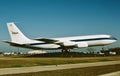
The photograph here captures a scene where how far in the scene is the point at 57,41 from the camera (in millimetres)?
85875

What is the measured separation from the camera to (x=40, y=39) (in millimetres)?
83188

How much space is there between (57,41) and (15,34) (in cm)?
1392

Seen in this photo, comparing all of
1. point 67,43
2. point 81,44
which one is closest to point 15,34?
point 67,43

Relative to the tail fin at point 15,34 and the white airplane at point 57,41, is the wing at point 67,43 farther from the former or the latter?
the tail fin at point 15,34

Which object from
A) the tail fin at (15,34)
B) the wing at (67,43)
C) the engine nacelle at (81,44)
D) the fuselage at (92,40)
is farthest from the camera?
the tail fin at (15,34)

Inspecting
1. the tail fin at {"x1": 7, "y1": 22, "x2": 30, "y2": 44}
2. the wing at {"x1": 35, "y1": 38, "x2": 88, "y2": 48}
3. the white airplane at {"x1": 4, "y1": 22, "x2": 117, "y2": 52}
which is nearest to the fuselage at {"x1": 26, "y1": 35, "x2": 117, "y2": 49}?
the white airplane at {"x1": 4, "y1": 22, "x2": 117, "y2": 52}

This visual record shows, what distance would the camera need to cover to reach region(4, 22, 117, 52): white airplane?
81.6 metres

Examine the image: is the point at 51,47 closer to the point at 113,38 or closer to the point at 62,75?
the point at 113,38

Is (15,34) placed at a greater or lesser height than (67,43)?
greater

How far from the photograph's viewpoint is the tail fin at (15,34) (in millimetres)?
87562

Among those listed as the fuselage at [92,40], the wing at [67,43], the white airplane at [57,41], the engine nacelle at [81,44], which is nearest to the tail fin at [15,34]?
the white airplane at [57,41]

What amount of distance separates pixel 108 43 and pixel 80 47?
8800 mm

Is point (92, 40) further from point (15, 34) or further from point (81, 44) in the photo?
point (15, 34)

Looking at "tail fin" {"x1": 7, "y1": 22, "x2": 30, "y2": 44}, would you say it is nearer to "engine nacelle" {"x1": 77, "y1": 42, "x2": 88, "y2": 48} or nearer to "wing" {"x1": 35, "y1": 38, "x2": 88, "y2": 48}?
"wing" {"x1": 35, "y1": 38, "x2": 88, "y2": 48}
